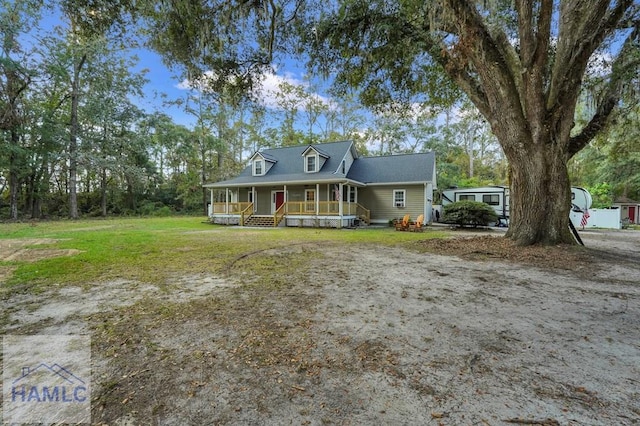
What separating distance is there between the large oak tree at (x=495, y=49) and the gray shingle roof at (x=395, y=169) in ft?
28.5

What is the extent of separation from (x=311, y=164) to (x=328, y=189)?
2.60 meters

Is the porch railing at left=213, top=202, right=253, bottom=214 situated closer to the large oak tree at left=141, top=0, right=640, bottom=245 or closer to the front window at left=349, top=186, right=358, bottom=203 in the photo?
the front window at left=349, top=186, right=358, bottom=203

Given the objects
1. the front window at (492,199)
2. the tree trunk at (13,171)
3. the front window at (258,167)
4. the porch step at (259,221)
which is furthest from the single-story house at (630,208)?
the tree trunk at (13,171)

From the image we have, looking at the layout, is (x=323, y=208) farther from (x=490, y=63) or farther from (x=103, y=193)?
(x=103, y=193)

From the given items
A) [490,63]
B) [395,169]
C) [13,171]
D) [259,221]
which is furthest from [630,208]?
[13,171]

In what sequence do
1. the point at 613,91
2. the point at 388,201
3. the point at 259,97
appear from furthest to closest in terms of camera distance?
the point at 388,201 → the point at 259,97 → the point at 613,91

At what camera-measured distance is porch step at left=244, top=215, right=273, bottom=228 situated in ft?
55.7

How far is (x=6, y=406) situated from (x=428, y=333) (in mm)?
3212

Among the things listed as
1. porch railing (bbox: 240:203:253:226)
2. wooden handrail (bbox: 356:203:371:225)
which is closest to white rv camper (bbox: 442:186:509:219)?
wooden handrail (bbox: 356:203:371:225)

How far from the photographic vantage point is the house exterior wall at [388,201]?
55.8 ft

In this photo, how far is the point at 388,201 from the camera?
17.8 m

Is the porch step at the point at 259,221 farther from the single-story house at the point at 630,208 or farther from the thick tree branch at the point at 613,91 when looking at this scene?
the single-story house at the point at 630,208

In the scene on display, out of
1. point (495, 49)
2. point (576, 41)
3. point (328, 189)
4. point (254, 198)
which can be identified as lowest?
point (254, 198)

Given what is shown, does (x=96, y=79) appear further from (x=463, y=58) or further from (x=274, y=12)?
(x=463, y=58)
